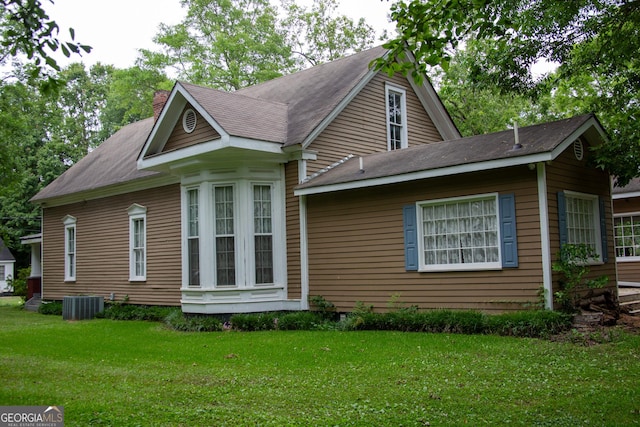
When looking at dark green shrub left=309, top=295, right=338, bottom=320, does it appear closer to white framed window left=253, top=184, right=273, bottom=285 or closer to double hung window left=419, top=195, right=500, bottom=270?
white framed window left=253, top=184, right=273, bottom=285

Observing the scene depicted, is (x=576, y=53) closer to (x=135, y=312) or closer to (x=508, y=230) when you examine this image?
(x=508, y=230)

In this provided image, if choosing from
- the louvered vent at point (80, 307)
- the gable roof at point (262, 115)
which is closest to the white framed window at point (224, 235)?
the gable roof at point (262, 115)

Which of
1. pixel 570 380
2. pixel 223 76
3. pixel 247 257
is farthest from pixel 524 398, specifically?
pixel 223 76

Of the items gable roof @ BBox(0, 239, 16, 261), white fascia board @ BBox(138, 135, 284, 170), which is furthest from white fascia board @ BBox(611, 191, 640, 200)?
gable roof @ BBox(0, 239, 16, 261)

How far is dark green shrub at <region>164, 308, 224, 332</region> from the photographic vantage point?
1370 centimetres

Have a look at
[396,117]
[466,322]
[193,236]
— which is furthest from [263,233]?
[396,117]

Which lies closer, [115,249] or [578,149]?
[578,149]

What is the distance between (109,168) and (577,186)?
49.6 feet

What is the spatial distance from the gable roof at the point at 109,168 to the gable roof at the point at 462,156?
259 inches

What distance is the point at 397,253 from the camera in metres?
12.5

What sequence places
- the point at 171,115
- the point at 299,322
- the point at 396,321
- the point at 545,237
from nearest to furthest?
the point at 545,237 → the point at 396,321 → the point at 299,322 → the point at 171,115

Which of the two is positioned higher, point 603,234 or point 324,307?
point 603,234

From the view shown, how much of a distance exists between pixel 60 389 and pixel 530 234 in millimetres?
7747

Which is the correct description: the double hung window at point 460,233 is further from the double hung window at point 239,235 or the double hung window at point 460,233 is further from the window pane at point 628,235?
the window pane at point 628,235
